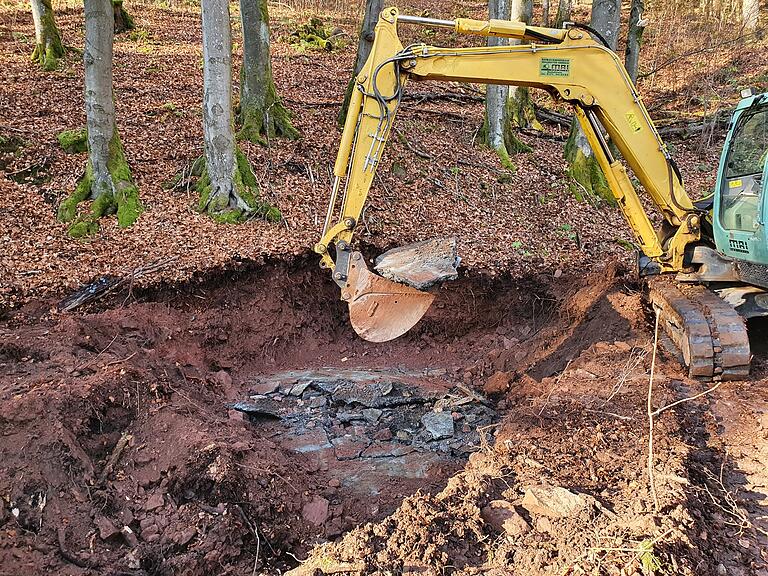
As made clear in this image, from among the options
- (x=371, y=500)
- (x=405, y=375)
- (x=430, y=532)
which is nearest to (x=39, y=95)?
(x=405, y=375)

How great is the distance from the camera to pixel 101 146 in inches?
341

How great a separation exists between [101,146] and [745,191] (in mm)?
8446

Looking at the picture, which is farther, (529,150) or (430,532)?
(529,150)

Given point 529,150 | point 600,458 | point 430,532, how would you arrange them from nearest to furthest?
point 430,532
point 600,458
point 529,150

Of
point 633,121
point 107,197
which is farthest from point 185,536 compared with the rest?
point 107,197

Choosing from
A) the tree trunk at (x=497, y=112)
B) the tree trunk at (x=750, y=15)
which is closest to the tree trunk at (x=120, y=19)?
the tree trunk at (x=497, y=112)

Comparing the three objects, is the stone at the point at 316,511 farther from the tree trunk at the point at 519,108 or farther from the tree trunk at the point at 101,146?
the tree trunk at the point at 519,108

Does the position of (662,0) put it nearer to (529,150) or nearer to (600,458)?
(529,150)

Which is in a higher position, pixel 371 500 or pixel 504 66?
pixel 504 66

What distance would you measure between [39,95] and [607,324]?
450 inches

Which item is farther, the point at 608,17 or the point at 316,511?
the point at 608,17

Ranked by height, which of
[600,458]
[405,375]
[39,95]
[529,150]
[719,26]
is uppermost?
[719,26]

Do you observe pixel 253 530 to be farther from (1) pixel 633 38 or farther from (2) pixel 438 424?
(1) pixel 633 38

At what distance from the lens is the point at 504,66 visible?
552cm
